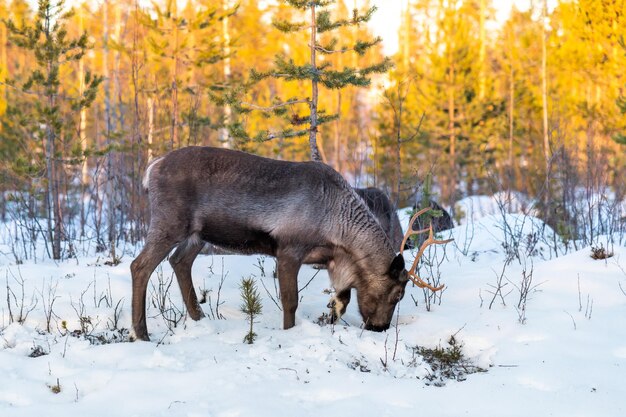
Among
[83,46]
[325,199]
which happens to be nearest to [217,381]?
[325,199]

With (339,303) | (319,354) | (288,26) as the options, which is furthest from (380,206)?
(319,354)

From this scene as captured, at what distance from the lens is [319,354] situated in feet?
13.6

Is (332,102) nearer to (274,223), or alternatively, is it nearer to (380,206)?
(380,206)

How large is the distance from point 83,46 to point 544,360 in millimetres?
7255

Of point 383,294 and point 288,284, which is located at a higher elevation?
point 288,284

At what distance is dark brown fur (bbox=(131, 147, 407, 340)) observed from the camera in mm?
4875

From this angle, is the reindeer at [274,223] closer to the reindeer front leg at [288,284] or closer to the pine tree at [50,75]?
the reindeer front leg at [288,284]

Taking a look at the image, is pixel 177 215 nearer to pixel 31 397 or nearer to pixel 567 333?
pixel 31 397

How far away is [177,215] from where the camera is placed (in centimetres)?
486

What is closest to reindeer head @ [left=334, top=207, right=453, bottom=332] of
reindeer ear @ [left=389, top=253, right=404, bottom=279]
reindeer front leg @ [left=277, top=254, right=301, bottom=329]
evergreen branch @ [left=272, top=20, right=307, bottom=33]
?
reindeer ear @ [left=389, top=253, right=404, bottom=279]

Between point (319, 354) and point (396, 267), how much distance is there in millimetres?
1251

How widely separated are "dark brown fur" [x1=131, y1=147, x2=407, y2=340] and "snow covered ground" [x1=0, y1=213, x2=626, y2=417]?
1.08 ft

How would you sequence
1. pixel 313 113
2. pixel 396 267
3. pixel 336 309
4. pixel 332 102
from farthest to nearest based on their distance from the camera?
pixel 332 102 < pixel 313 113 < pixel 336 309 < pixel 396 267

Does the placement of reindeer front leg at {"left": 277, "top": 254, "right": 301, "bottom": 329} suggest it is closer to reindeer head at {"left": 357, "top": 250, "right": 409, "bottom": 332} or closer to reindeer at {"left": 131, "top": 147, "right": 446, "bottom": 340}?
reindeer at {"left": 131, "top": 147, "right": 446, "bottom": 340}
